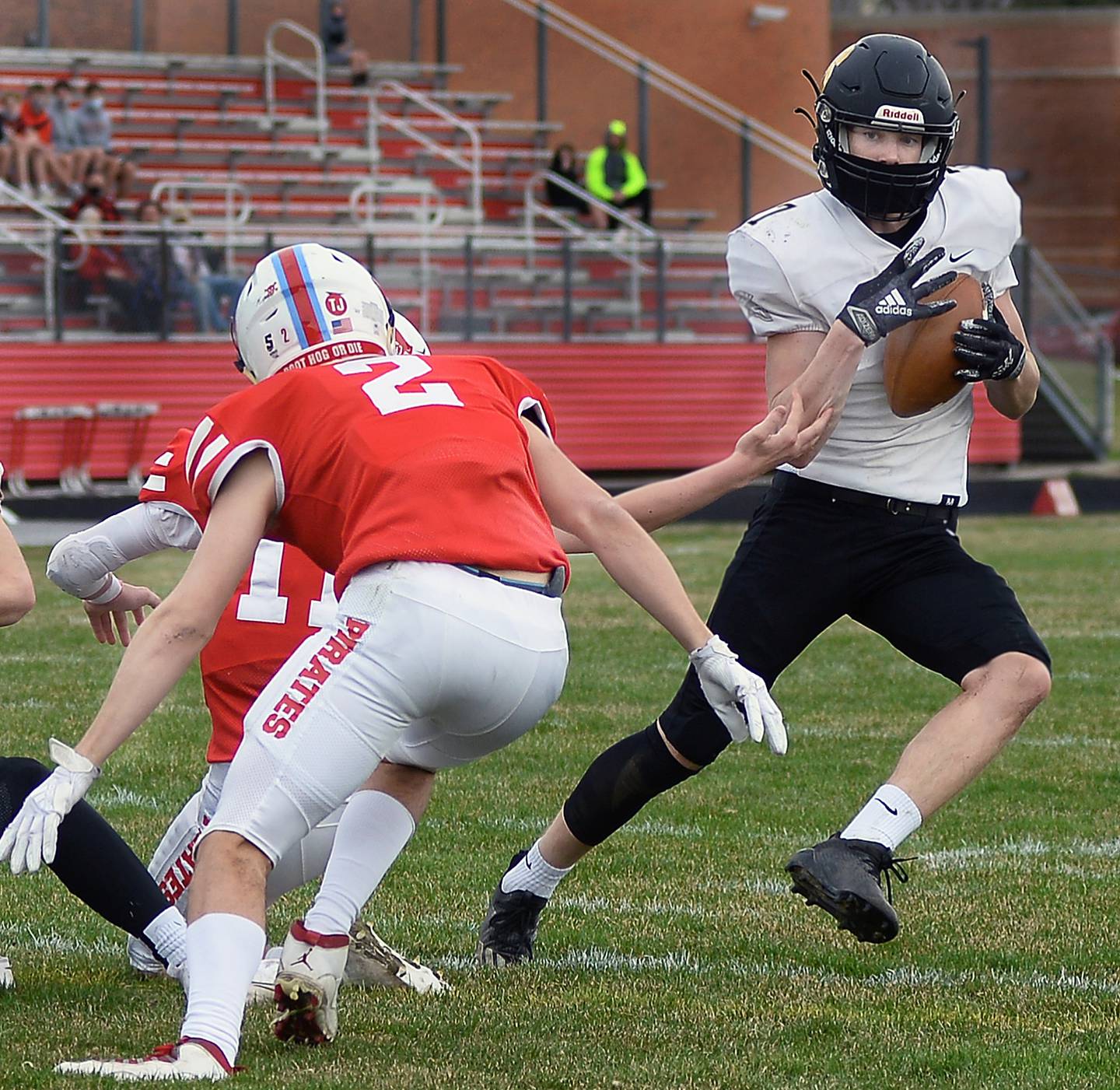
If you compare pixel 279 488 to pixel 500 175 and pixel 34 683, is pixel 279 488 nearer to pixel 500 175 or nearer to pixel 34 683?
pixel 34 683

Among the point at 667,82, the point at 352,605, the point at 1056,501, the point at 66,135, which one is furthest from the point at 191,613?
the point at 667,82

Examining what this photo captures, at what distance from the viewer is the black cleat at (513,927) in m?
4.18

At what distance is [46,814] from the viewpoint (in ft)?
10.1

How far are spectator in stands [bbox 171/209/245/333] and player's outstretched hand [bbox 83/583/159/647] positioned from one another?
11081 mm

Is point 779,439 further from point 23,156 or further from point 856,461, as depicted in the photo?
point 23,156

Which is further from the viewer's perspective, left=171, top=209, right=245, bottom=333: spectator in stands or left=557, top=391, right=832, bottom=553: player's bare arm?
left=171, top=209, right=245, bottom=333: spectator in stands

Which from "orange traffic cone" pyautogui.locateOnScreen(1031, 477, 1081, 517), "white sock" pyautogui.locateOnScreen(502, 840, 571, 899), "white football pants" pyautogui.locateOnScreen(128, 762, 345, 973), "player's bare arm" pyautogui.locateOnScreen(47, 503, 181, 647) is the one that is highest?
"player's bare arm" pyautogui.locateOnScreen(47, 503, 181, 647)

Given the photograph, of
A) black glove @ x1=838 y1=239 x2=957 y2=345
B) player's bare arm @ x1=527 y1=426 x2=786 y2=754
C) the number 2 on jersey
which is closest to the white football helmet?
the number 2 on jersey

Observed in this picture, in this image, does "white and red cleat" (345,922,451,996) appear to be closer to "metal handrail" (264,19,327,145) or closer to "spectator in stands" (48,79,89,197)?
"spectator in stands" (48,79,89,197)

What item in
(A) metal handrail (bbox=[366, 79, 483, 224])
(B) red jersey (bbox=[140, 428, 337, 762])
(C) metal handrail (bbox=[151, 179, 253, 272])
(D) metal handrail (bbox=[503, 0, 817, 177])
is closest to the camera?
(B) red jersey (bbox=[140, 428, 337, 762])

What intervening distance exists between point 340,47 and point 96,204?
489cm

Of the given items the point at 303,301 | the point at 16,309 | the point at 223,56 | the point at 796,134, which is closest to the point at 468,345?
the point at 16,309

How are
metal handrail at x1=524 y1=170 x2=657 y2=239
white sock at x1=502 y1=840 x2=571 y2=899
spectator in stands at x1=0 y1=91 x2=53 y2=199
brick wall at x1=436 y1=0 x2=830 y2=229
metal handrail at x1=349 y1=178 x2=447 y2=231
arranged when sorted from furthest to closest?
brick wall at x1=436 y1=0 x2=830 y2=229, metal handrail at x1=524 y1=170 x2=657 y2=239, metal handrail at x1=349 y1=178 x2=447 y2=231, spectator in stands at x1=0 y1=91 x2=53 y2=199, white sock at x1=502 y1=840 x2=571 y2=899

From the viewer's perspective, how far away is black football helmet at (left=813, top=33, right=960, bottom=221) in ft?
13.6
